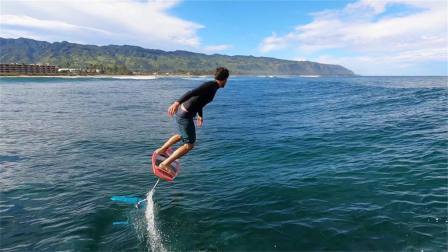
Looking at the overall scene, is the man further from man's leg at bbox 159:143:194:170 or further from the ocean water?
the ocean water

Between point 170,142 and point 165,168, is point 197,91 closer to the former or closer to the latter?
point 170,142

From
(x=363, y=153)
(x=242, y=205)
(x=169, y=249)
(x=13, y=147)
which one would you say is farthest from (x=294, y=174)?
(x=13, y=147)

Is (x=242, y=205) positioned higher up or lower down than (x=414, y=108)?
lower down

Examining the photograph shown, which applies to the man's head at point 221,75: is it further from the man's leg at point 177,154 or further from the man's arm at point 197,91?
the man's leg at point 177,154

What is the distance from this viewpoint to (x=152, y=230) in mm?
10023

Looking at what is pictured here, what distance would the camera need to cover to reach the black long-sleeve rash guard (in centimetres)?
1045

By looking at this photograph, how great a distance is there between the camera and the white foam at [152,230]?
9.20 metres

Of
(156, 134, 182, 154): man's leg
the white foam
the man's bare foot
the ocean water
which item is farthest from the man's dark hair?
the white foam

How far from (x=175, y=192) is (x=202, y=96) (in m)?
4.23

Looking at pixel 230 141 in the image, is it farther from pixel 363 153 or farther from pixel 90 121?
pixel 90 121

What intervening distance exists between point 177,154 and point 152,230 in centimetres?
243

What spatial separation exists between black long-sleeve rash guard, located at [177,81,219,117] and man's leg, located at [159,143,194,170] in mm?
1010

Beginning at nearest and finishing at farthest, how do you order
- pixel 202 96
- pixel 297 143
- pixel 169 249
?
pixel 169 249 < pixel 202 96 < pixel 297 143

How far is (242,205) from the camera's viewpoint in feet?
37.8
